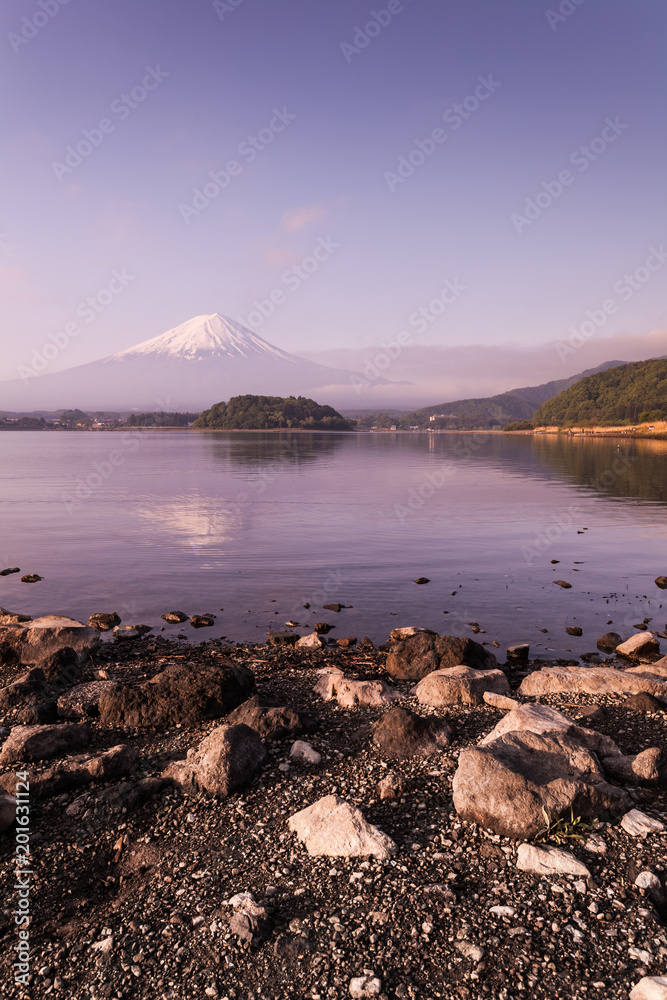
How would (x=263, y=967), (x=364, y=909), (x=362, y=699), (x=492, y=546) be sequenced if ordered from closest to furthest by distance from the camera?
(x=263, y=967)
(x=364, y=909)
(x=362, y=699)
(x=492, y=546)

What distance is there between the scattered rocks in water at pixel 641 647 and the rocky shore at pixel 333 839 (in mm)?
3063

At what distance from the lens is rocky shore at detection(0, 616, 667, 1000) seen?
5.04 m

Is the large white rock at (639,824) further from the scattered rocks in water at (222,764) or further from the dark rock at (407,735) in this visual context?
the scattered rocks in water at (222,764)

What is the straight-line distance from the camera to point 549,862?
6.16 meters

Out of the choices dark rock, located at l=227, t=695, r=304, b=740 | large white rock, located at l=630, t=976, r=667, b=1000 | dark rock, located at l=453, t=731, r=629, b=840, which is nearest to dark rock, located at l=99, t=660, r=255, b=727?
dark rock, located at l=227, t=695, r=304, b=740

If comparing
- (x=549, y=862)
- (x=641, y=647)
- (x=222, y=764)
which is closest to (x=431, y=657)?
(x=641, y=647)

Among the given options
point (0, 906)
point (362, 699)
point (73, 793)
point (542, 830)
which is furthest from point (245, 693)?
point (542, 830)

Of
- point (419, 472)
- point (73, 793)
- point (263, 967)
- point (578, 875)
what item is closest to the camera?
point (263, 967)

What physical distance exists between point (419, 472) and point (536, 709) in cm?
6138

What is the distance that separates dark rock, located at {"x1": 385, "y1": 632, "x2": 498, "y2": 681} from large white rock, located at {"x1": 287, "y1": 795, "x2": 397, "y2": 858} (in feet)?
19.1

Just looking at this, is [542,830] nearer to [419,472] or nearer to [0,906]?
[0,906]

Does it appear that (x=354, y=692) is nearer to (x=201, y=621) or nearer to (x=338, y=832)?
(x=338, y=832)

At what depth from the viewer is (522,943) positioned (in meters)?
5.21

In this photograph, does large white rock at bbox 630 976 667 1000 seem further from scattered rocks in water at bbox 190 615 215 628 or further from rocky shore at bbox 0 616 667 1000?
scattered rocks in water at bbox 190 615 215 628
